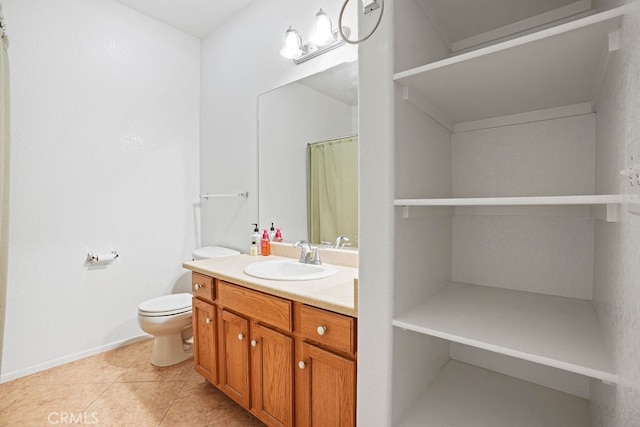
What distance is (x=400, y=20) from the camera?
3.11 feet

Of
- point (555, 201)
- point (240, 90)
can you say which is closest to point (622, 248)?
point (555, 201)

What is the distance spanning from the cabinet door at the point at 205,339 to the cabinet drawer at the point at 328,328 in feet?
2.45

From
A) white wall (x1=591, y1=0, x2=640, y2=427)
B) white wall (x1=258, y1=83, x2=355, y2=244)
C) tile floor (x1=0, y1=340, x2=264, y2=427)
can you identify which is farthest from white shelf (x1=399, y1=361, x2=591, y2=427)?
white wall (x1=258, y1=83, x2=355, y2=244)

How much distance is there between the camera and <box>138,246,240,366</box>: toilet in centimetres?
214

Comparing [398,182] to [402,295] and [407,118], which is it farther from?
[402,295]

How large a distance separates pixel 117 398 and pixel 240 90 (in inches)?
95.0

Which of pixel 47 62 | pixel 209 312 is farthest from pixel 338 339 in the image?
pixel 47 62

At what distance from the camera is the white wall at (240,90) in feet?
7.28

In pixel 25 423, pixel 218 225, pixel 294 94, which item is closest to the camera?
pixel 25 423

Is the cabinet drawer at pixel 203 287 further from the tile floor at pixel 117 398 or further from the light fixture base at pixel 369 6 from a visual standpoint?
the light fixture base at pixel 369 6

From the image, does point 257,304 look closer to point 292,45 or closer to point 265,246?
point 265,246

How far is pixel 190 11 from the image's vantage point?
2.65 metres

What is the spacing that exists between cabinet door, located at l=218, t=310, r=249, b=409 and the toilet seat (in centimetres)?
66

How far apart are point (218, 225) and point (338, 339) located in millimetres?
2069
